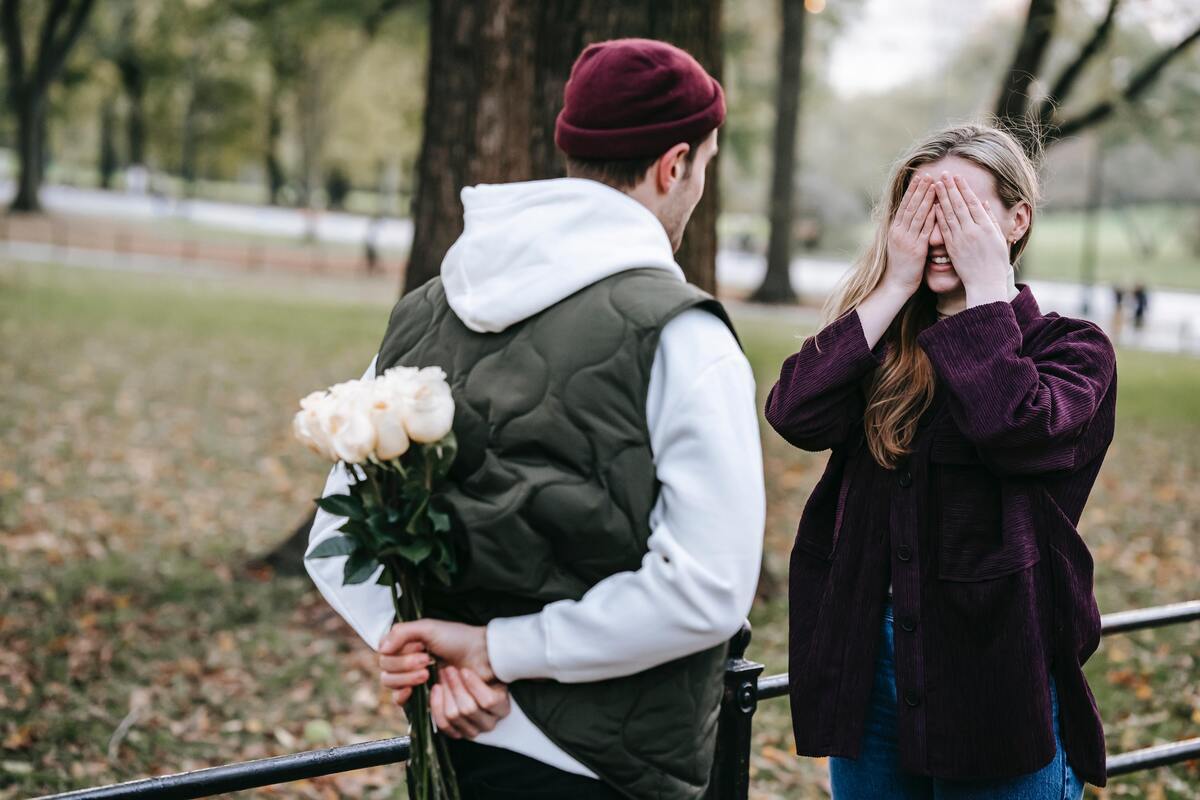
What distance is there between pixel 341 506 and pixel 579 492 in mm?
385

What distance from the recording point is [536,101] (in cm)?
537

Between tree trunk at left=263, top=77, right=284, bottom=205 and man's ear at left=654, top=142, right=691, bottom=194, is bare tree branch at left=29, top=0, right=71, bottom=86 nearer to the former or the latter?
tree trunk at left=263, top=77, right=284, bottom=205

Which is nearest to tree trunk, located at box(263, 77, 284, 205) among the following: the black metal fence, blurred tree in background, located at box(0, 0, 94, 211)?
blurred tree in background, located at box(0, 0, 94, 211)

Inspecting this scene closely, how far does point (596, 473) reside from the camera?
5.87 feet

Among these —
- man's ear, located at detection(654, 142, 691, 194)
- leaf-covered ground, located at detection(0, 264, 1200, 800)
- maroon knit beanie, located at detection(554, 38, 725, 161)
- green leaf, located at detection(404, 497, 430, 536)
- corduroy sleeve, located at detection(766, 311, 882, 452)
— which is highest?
maroon knit beanie, located at detection(554, 38, 725, 161)

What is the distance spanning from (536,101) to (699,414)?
3.96m

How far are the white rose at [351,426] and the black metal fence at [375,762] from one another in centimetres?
102

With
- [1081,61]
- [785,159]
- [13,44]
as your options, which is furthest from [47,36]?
[1081,61]

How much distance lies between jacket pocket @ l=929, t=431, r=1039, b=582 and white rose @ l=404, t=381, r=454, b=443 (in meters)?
1.02

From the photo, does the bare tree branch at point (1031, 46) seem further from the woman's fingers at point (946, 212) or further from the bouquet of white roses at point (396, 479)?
the bouquet of white roses at point (396, 479)

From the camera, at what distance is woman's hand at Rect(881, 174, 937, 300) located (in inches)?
88.0

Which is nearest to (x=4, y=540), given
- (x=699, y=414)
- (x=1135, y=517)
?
(x=699, y=414)

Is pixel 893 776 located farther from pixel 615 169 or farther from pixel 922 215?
pixel 615 169

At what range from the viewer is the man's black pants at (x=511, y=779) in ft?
6.15
